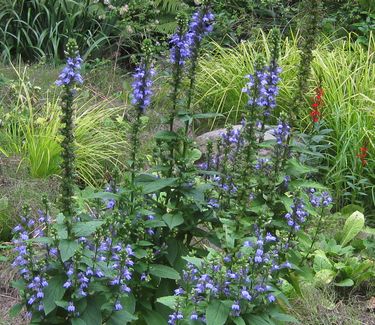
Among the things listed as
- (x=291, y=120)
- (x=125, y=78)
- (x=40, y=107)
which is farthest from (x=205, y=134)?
(x=291, y=120)

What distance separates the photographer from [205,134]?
6.24 metres

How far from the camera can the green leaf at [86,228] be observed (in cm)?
289

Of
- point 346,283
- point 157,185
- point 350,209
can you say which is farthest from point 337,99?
point 157,185

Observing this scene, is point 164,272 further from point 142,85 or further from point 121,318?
point 142,85

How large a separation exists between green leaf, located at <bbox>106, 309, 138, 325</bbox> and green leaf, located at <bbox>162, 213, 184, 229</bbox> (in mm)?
437

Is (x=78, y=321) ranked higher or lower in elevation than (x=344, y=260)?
higher

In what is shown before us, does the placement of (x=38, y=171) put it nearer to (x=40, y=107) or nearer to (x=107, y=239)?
(x=40, y=107)

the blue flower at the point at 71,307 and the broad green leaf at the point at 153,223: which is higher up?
the broad green leaf at the point at 153,223

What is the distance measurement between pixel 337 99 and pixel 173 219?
10.6ft

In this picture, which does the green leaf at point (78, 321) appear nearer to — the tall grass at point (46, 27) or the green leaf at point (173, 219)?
the green leaf at point (173, 219)

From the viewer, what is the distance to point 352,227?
5.09 m

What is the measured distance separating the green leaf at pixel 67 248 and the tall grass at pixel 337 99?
2.68 metres

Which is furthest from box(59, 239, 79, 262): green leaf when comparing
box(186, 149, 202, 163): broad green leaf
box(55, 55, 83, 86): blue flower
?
box(186, 149, 202, 163): broad green leaf

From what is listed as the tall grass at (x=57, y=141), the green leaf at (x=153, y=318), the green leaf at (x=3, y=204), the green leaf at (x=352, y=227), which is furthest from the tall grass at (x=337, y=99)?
the green leaf at (x=153, y=318)
